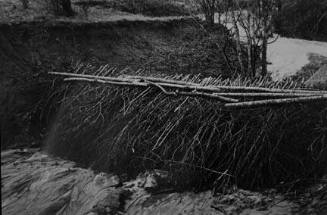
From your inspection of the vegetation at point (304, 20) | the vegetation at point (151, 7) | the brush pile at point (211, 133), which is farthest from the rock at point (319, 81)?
the vegetation at point (151, 7)

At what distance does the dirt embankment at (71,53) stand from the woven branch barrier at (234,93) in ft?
5.21

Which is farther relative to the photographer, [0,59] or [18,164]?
[0,59]

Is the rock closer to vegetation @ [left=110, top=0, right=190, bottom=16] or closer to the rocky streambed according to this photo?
the rocky streambed

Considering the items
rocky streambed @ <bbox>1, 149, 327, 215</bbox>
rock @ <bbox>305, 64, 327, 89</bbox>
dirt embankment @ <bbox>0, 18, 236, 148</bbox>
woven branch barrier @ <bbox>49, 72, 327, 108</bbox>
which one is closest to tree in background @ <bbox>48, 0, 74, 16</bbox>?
dirt embankment @ <bbox>0, 18, 236, 148</bbox>

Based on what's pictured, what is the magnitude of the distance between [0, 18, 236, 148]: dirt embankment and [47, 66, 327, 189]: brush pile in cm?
119

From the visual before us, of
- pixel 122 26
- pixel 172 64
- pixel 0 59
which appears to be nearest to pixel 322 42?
pixel 172 64

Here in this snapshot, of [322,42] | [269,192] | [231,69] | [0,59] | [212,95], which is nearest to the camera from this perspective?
[269,192]

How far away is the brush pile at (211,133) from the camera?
13.9 feet

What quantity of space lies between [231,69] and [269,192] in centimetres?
383

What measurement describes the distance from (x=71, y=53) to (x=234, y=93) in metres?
3.79

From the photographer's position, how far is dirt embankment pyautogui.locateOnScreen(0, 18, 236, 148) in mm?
6004

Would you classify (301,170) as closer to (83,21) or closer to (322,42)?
(83,21)

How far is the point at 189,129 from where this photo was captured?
4.64 meters

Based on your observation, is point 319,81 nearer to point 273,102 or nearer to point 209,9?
point 273,102
